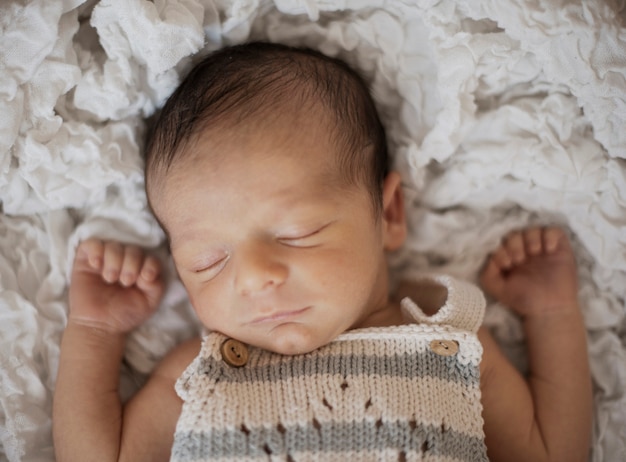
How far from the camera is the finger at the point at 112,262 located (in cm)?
165

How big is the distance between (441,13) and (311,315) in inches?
30.4

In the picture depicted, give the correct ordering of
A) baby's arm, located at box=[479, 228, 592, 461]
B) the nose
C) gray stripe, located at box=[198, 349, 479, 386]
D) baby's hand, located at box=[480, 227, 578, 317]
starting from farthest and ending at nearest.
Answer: baby's hand, located at box=[480, 227, 578, 317]
baby's arm, located at box=[479, 228, 592, 461]
gray stripe, located at box=[198, 349, 479, 386]
the nose

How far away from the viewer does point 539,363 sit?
169 cm

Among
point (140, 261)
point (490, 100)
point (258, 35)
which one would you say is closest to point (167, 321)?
point (140, 261)

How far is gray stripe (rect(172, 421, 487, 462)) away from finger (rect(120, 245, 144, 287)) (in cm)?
45

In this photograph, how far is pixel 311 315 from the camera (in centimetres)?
141

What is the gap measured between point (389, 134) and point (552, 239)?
19.9 inches

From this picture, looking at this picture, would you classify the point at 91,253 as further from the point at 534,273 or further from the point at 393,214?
the point at 534,273

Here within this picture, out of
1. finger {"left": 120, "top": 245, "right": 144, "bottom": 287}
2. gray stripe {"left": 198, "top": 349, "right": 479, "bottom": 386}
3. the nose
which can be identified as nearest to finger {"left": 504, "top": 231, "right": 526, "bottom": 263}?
gray stripe {"left": 198, "top": 349, "right": 479, "bottom": 386}

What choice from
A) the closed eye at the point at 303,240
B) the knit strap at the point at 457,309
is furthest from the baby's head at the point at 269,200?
the knit strap at the point at 457,309

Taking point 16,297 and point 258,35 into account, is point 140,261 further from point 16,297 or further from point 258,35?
point 258,35

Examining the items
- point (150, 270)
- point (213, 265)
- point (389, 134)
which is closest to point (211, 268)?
point (213, 265)

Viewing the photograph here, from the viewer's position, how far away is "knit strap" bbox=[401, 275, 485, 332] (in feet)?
5.00

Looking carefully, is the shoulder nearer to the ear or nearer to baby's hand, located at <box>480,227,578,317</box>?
the ear
